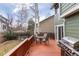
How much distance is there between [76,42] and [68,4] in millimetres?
601

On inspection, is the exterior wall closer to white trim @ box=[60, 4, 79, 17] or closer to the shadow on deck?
white trim @ box=[60, 4, 79, 17]

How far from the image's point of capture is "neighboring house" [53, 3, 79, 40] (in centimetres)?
250

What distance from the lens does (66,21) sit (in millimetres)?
2705

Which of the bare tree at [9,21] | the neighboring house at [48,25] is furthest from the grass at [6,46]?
the neighboring house at [48,25]

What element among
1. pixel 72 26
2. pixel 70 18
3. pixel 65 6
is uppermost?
pixel 65 6

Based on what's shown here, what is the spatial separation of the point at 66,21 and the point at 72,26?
0.47 ft

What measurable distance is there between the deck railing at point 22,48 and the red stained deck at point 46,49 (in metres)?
0.08

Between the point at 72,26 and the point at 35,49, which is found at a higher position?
the point at 72,26

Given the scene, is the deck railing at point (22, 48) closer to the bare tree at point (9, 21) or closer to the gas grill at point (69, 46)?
the bare tree at point (9, 21)

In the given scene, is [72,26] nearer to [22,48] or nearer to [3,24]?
[22,48]

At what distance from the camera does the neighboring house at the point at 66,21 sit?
250 centimetres

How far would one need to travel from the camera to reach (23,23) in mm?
2754

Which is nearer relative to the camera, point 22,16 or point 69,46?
point 69,46

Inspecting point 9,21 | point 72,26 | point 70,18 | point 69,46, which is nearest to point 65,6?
point 70,18
